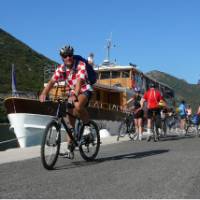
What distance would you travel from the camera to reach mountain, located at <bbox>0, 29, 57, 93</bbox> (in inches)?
3880

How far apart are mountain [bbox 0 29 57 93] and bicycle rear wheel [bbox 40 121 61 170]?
270ft

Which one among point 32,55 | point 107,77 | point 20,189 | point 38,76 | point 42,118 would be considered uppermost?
point 32,55

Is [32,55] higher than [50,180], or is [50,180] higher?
[32,55]

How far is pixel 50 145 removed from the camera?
660 centimetres

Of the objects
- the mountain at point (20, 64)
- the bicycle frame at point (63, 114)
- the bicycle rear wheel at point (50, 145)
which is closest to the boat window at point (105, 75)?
the bicycle frame at point (63, 114)

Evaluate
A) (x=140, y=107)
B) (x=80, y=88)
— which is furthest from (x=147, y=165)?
(x=140, y=107)

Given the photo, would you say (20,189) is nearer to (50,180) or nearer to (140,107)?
(50,180)

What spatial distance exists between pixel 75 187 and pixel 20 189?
552 millimetres

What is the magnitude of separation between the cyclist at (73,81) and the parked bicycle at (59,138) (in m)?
0.10

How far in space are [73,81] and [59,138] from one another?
0.96 metres

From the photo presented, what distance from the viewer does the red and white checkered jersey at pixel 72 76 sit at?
7.13m

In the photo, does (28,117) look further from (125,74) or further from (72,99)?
(72,99)

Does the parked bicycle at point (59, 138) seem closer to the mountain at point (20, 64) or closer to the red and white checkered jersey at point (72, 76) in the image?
the red and white checkered jersey at point (72, 76)

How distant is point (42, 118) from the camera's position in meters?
19.0
